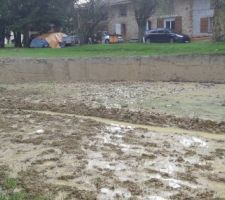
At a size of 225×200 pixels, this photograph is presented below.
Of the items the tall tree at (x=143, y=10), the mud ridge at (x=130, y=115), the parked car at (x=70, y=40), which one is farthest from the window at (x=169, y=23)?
the mud ridge at (x=130, y=115)

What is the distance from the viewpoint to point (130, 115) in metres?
14.2

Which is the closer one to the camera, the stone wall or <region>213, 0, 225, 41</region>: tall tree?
the stone wall

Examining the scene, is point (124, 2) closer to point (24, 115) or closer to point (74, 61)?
point (74, 61)

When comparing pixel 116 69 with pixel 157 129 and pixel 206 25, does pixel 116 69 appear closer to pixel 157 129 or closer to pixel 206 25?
pixel 157 129

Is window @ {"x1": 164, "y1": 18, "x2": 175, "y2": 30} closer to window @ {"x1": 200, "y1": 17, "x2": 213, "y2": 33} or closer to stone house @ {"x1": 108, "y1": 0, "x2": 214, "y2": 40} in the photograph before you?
stone house @ {"x1": 108, "y1": 0, "x2": 214, "y2": 40}

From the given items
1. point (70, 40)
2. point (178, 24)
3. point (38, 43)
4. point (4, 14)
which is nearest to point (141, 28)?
point (70, 40)

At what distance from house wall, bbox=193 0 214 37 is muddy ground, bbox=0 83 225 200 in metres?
28.9

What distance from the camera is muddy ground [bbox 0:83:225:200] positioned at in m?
7.79

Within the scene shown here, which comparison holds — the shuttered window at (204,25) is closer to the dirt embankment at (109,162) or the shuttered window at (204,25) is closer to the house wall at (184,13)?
the house wall at (184,13)

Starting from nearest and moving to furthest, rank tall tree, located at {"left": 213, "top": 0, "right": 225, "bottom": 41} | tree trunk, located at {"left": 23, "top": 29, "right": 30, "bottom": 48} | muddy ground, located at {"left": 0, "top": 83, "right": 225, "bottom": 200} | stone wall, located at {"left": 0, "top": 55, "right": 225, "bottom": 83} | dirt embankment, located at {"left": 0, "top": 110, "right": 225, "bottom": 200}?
dirt embankment, located at {"left": 0, "top": 110, "right": 225, "bottom": 200}, muddy ground, located at {"left": 0, "top": 83, "right": 225, "bottom": 200}, stone wall, located at {"left": 0, "top": 55, "right": 225, "bottom": 83}, tall tree, located at {"left": 213, "top": 0, "right": 225, "bottom": 41}, tree trunk, located at {"left": 23, "top": 29, "right": 30, "bottom": 48}

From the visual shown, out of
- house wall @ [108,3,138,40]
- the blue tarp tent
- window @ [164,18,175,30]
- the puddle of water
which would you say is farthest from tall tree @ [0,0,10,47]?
the puddle of water

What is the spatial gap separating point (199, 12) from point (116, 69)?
24615 mm

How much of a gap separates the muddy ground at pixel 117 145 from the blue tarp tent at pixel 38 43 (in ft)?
83.0

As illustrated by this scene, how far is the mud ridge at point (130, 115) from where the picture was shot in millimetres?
12711
